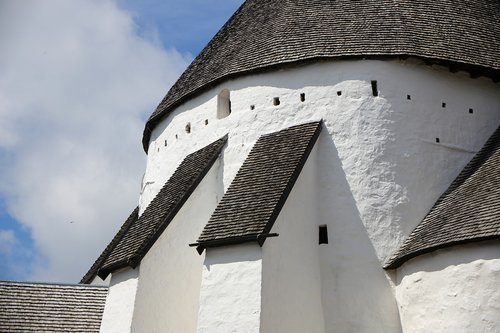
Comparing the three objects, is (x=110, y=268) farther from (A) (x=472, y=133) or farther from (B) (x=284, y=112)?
(A) (x=472, y=133)

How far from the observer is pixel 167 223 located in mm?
10562

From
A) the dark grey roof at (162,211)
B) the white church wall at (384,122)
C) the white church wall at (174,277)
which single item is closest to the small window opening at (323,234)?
the white church wall at (384,122)

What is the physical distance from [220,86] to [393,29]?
3.56 metres

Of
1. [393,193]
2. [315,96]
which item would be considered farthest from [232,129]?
[393,193]

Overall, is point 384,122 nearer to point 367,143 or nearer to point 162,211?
point 367,143

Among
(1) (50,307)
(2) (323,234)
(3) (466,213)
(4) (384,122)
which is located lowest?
(1) (50,307)

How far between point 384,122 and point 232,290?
428cm

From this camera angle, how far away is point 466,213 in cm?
925

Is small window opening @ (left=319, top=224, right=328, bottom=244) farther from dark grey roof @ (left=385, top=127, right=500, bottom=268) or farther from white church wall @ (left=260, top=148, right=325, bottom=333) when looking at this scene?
dark grey roof @ (left=385, top=127, right=500, bottom=268)

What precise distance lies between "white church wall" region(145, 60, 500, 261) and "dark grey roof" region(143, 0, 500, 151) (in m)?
0.28

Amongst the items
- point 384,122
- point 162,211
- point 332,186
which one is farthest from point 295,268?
point 384,122

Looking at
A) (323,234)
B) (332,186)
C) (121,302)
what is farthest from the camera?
(332,186)

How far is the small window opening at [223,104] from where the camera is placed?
1240cm

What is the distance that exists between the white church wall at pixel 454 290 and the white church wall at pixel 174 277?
11.8 feet
